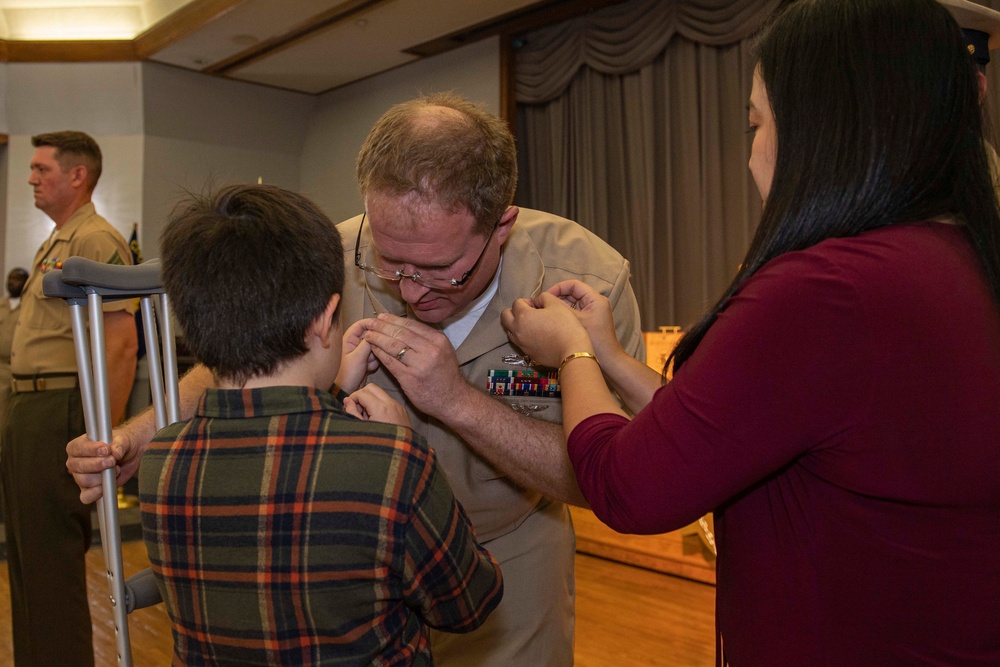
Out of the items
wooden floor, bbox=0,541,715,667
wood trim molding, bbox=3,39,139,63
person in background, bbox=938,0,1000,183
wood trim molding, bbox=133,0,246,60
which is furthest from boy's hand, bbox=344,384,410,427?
wood trim molding, bbox=3,39,139,63

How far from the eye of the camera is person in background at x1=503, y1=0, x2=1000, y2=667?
80cm

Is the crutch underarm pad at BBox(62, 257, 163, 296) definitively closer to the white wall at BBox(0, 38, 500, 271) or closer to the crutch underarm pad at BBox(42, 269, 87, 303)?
the crutch underarm pad at BBox(42, 269, 87, 303)

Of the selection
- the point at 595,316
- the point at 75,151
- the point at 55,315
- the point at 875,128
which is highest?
the point at 75,151

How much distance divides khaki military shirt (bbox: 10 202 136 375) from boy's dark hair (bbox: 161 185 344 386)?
2.27 meters

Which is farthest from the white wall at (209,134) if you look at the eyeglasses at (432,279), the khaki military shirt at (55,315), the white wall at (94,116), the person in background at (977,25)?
the person in background at (977,25)

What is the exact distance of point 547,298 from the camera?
1.37 meters

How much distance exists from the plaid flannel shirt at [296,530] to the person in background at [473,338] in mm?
332

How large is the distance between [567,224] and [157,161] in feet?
18.5

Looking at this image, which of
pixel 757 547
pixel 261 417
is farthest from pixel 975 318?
pixel 261 417

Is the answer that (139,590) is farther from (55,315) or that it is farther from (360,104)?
(360,104)

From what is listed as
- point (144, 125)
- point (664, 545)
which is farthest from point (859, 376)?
point (144, 125)

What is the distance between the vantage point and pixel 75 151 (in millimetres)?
3455

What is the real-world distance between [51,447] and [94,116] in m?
4.42

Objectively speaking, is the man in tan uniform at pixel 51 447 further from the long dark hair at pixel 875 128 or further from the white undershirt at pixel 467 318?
the long dark hair at pixel 875 128
